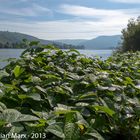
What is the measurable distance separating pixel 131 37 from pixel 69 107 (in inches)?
1137

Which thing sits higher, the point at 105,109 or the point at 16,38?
the point at 16,38

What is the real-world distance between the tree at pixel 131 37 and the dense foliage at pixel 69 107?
88.9ft

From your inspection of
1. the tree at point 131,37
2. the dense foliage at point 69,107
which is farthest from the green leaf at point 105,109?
the tree at point 131,37

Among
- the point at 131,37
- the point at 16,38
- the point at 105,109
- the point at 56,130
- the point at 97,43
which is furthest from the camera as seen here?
the point at 97,43

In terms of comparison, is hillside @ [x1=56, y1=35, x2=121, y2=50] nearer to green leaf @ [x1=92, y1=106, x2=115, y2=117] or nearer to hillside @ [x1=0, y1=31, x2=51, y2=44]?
hillside @ [x1=0, y1=31, x2=51, y2=44]

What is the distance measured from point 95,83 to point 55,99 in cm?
39

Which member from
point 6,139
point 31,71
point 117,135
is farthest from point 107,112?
point 31,71

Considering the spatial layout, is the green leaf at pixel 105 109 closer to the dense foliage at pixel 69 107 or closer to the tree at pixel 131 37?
the dense foliage at pixel 69 107

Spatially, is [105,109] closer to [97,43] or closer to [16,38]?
[16,38]

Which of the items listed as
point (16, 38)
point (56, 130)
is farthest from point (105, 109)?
point (16, 38)

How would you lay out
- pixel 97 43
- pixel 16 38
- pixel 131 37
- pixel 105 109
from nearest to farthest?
1. pixel 105 109
2. pixel 16 38
3. pixel 131 37
4. pixel 97 43

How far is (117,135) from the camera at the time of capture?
7.66 feet

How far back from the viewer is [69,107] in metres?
2.17

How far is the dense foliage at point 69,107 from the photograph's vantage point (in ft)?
5.81
